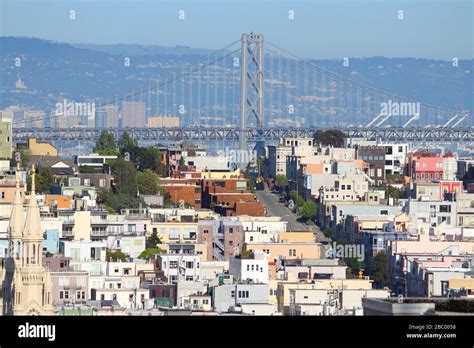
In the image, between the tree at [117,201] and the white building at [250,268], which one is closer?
the white building at [250,268]

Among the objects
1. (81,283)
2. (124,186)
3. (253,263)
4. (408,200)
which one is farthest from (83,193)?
(81,283)

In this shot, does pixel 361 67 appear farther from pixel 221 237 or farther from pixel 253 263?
pixel 253 263

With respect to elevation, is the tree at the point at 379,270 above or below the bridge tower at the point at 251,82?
below

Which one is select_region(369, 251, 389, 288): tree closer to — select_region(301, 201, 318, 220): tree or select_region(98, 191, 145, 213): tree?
select_region(98, 191, 145, 213): tree

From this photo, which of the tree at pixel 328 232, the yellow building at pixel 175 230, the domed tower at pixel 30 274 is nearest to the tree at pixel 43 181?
the yellow building at pixel 175 230

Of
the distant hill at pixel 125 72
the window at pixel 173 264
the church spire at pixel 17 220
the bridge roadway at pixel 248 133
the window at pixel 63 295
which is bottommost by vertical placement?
the window at pixel 173 264

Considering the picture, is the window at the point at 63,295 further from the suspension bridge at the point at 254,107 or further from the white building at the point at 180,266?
the suspension bridge at the point at 254,107

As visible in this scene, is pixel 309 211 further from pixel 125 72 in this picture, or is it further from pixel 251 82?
pixel 251 82

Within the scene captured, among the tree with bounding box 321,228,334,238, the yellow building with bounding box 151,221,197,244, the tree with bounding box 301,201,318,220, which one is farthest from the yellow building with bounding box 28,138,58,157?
the yellow building with bounding box 151,221,197,244
